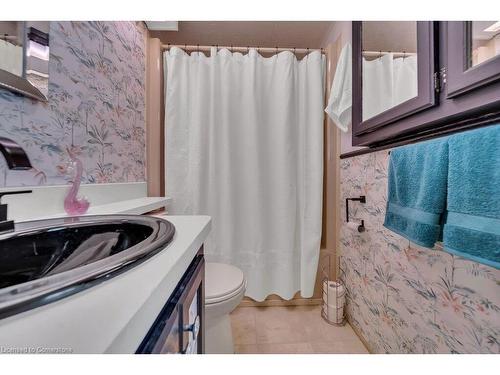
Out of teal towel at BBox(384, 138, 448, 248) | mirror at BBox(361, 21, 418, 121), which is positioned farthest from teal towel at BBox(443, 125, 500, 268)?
mirror at BBox(361, 21, 418, 121)

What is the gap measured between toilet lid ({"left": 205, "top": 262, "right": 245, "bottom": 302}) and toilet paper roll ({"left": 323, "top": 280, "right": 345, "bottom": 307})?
682mm

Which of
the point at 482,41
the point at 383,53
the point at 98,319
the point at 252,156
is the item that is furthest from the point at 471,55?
the point at 252,156

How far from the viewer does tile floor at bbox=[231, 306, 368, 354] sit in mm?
1189

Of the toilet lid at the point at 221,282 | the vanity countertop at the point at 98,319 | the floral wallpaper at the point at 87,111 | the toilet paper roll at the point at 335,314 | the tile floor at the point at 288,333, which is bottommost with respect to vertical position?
the tile floor at the point at 288,333

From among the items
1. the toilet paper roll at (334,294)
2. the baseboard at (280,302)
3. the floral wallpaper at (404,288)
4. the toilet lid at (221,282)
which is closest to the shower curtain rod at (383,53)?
the floral wallpaper at (404,288)

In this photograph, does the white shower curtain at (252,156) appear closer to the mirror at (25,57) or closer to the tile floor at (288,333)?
the tile floor at (288,333)

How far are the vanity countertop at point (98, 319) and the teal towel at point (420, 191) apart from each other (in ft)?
2.29

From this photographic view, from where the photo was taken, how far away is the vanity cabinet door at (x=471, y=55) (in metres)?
0.53

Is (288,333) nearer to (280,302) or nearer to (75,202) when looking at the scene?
(280,302)

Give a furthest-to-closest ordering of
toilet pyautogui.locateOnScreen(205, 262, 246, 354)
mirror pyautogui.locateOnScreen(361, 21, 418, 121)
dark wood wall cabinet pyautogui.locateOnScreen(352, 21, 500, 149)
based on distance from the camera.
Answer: toilet pyautogui.locateOnScreen(205, 262, 246, 354) → mirror pyautogui.locateOnScreen(361, 21, 418, 121) → dark wood wall cabinet pyautogui.locateOnScreen(352, 21, 500, 149)

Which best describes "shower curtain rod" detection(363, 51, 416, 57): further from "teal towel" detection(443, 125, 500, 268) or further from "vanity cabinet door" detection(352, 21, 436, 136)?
"teal towel" detection(443, 125, 500, 268)

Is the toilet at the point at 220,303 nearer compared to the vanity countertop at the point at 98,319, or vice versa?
the vanity countertop at the point at 98,319

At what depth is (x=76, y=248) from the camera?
56 centimetres
